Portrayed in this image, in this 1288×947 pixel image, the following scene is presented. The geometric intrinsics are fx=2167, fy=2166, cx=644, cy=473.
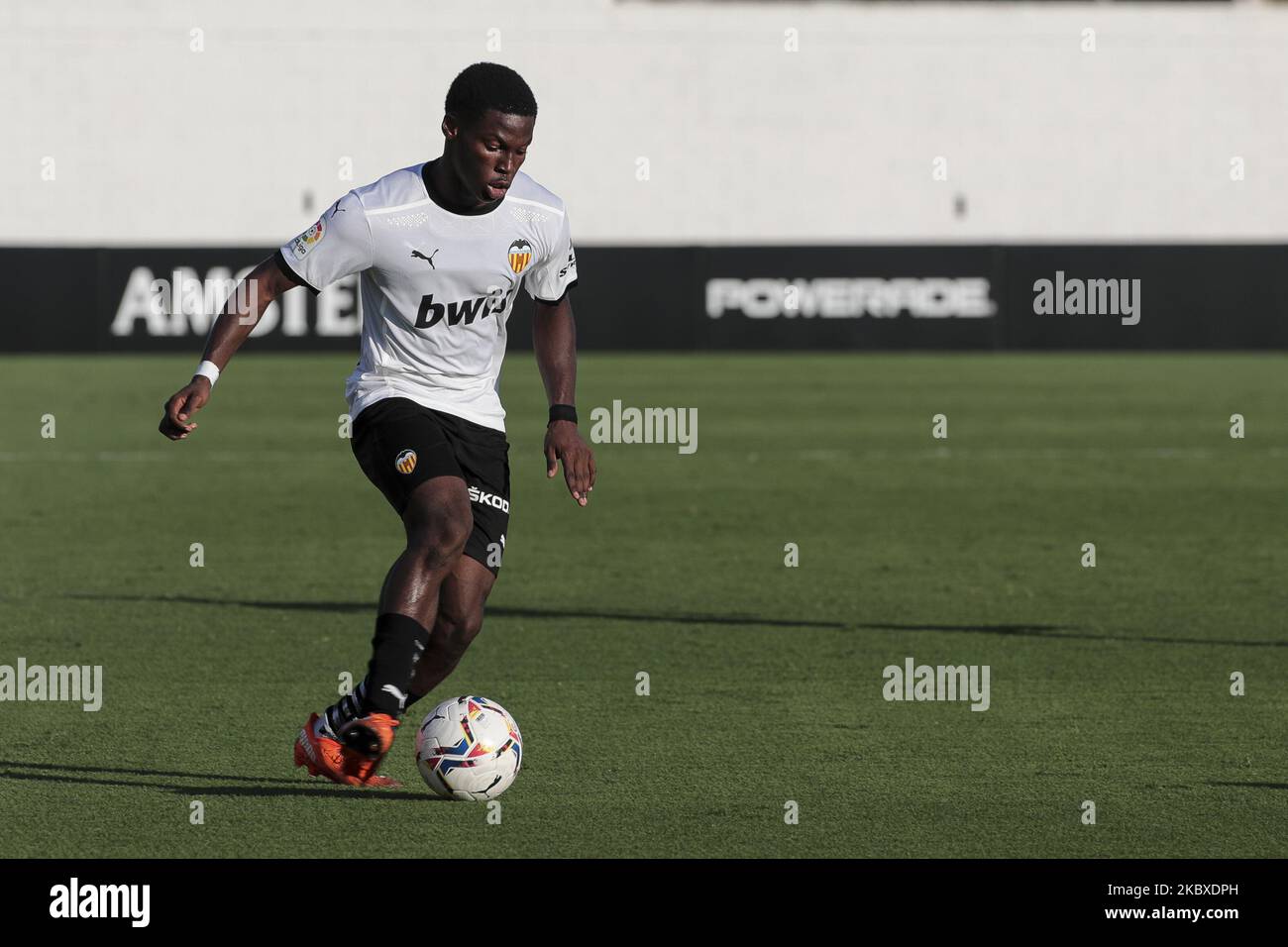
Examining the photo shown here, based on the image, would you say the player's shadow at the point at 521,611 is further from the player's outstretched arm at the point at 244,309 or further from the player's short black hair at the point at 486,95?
the player's short black hair at the point at 486,95

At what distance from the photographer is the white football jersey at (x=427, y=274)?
663 cm

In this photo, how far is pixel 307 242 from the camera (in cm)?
665

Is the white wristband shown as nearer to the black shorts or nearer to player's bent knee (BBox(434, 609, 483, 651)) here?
the black shorts

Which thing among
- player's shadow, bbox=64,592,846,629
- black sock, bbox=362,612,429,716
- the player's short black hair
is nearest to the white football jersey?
the player's short black hair

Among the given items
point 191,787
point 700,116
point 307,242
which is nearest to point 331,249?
point 307,242

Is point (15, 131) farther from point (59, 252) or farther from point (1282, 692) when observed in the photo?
point (1282, 692)

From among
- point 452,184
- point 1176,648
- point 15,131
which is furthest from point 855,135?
point 452,184

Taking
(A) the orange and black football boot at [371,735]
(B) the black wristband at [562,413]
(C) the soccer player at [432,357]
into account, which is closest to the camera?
(A) the orange and black football boot at [371,735]

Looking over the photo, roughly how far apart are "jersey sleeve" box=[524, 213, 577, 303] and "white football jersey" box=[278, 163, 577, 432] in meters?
0.04

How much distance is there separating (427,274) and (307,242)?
15.0 inches

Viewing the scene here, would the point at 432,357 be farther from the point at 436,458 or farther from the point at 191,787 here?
the point at 191,787

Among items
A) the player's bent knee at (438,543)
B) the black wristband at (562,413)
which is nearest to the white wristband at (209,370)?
the player's bent knee at (438,543)

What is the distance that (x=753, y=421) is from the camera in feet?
72.3

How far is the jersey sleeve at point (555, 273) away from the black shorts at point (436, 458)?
526 millimetres
